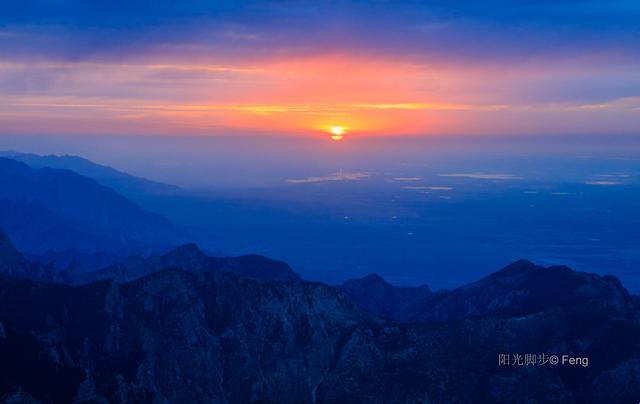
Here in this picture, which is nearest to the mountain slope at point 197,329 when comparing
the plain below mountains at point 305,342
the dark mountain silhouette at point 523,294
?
the plain below mountains at point 305,342

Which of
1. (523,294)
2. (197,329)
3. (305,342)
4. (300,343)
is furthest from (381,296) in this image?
(197,329)

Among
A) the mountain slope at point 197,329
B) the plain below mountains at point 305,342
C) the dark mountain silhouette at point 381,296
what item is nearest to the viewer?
the mountain slope at point 197,329

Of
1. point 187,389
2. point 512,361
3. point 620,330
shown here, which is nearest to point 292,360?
point 187,389

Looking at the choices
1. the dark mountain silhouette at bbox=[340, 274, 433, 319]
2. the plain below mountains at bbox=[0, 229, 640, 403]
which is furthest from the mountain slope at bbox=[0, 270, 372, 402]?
the dark mountain silhouette at bbox=[340, 274, 433, 319]

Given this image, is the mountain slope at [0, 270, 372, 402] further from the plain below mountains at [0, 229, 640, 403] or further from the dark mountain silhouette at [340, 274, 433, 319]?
the dark mountain silhouette at [340, 274, 433, 319]

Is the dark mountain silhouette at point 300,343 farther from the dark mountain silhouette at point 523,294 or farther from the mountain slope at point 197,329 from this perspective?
the dark mountain silhouette at point 523,294

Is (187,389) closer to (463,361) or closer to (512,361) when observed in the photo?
(463,361)
